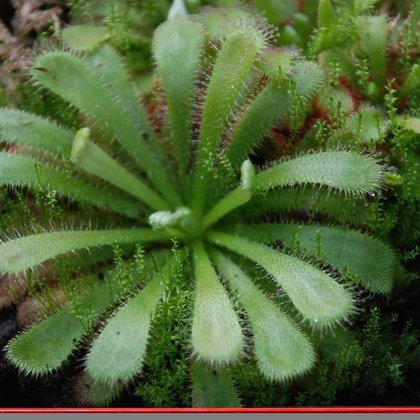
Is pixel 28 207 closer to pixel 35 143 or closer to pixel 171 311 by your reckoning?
pixel 35 143

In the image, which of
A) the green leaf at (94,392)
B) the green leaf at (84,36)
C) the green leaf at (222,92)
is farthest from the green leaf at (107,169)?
the green leaf at (94,392)

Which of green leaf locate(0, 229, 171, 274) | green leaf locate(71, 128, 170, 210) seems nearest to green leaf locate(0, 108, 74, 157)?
green leaf locate(71, 128, 170, 210)

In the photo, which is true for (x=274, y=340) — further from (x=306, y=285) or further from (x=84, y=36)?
(x=84, y=36)

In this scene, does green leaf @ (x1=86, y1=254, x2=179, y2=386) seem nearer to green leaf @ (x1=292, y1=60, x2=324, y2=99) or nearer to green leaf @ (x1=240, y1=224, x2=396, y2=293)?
green leaf @ (x1=240, y1=224, x2=396, y2=293)

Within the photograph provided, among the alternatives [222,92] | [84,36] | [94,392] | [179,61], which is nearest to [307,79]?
[222,92]

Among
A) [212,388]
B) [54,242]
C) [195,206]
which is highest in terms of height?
[54,242]

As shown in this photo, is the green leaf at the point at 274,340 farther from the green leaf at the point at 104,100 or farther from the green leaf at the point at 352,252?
the green leaf at the point at 104,100

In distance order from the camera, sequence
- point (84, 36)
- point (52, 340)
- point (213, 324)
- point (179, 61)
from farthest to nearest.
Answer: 1. point (84, 36)
2. point (179, 61)
3. point (52, 340)
4. point (213, 324)
